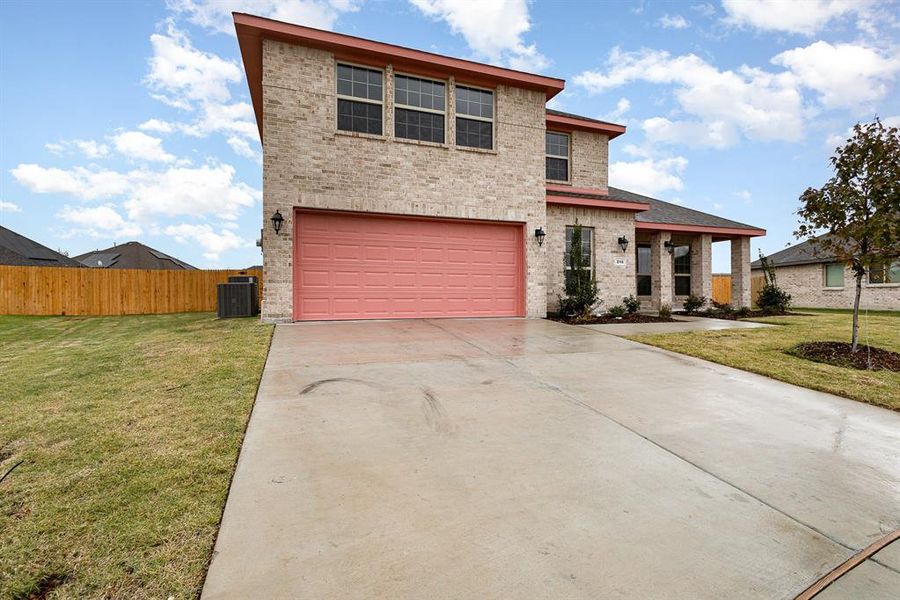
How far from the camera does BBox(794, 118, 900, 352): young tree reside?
20.4ft

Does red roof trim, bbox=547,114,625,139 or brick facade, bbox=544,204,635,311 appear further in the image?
red roof trim, bbox=547,114,625,139

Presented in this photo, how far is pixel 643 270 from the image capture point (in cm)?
1489

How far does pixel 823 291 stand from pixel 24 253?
3754 centimetres

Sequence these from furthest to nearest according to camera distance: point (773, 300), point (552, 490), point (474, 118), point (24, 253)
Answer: point (24, 253) < point (773, 300) < point (474, 118) < point (552, 490)

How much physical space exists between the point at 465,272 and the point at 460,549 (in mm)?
8977

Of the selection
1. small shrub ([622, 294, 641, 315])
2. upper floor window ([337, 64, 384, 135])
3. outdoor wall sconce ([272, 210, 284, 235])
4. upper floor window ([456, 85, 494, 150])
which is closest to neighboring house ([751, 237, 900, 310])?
small shrub ([622, 294, 641, 315])

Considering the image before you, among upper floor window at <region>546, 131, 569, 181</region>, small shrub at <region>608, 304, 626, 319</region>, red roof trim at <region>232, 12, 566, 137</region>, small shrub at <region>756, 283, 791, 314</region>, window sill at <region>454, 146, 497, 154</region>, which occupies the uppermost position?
red roof trim at <region>232, 12, 566, 137</region>

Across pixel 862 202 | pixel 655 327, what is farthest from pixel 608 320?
pixel 862 202

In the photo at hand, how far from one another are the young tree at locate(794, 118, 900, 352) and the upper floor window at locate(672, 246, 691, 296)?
878cm

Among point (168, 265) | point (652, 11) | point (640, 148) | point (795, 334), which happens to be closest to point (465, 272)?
point (795, 334)

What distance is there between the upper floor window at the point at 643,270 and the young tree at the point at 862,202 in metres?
7.66

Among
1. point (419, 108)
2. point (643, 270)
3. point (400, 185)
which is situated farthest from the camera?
point (643, 270)

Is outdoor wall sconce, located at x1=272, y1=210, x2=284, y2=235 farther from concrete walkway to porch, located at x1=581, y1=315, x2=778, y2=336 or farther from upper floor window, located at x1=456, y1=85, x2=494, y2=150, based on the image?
concrete walkway to porch, located at x1=581, y1=315, x2=778, y2=336

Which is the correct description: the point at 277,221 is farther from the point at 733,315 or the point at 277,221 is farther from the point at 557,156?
the point at 733,315
